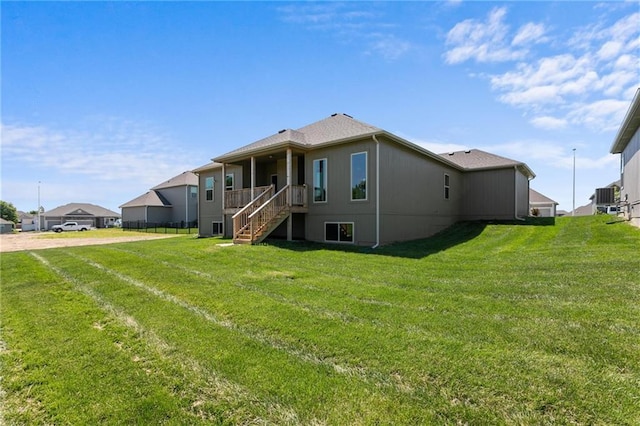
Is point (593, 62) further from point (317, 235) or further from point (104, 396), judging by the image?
point (104, 396)

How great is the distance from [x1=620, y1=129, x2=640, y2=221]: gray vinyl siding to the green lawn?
5.71 m

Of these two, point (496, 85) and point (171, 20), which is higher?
point (171, 20)

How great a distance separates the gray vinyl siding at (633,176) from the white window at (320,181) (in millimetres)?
10618

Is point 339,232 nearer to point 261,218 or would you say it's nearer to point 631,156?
point 261,218

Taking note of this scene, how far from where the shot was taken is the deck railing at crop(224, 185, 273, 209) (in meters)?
14.1

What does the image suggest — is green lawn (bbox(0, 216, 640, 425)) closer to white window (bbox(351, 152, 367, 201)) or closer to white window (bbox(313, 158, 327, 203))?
white window (bbox(351, 152, 367, 201))

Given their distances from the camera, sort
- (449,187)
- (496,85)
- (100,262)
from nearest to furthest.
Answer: (100,262) → (496,85) → (449,187)

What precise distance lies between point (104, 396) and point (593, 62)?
13.5 m

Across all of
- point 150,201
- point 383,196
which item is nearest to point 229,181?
point 383,196

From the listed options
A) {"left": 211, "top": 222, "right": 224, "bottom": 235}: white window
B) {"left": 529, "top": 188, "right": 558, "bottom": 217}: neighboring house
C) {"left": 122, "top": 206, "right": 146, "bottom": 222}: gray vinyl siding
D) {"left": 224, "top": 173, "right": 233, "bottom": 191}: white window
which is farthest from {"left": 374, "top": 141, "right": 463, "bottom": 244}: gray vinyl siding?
{"left": 122, "top": 206, "right": 146, "bottom": 222}: gray vinyl siding

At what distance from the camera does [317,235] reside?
12898 mm

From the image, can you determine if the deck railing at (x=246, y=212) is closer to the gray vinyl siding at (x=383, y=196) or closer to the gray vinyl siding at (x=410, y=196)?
the gray vinyl siding at (x=383, y=196)

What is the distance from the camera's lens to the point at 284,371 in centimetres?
292

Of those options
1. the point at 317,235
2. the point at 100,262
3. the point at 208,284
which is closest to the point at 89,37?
the point at 100,262
